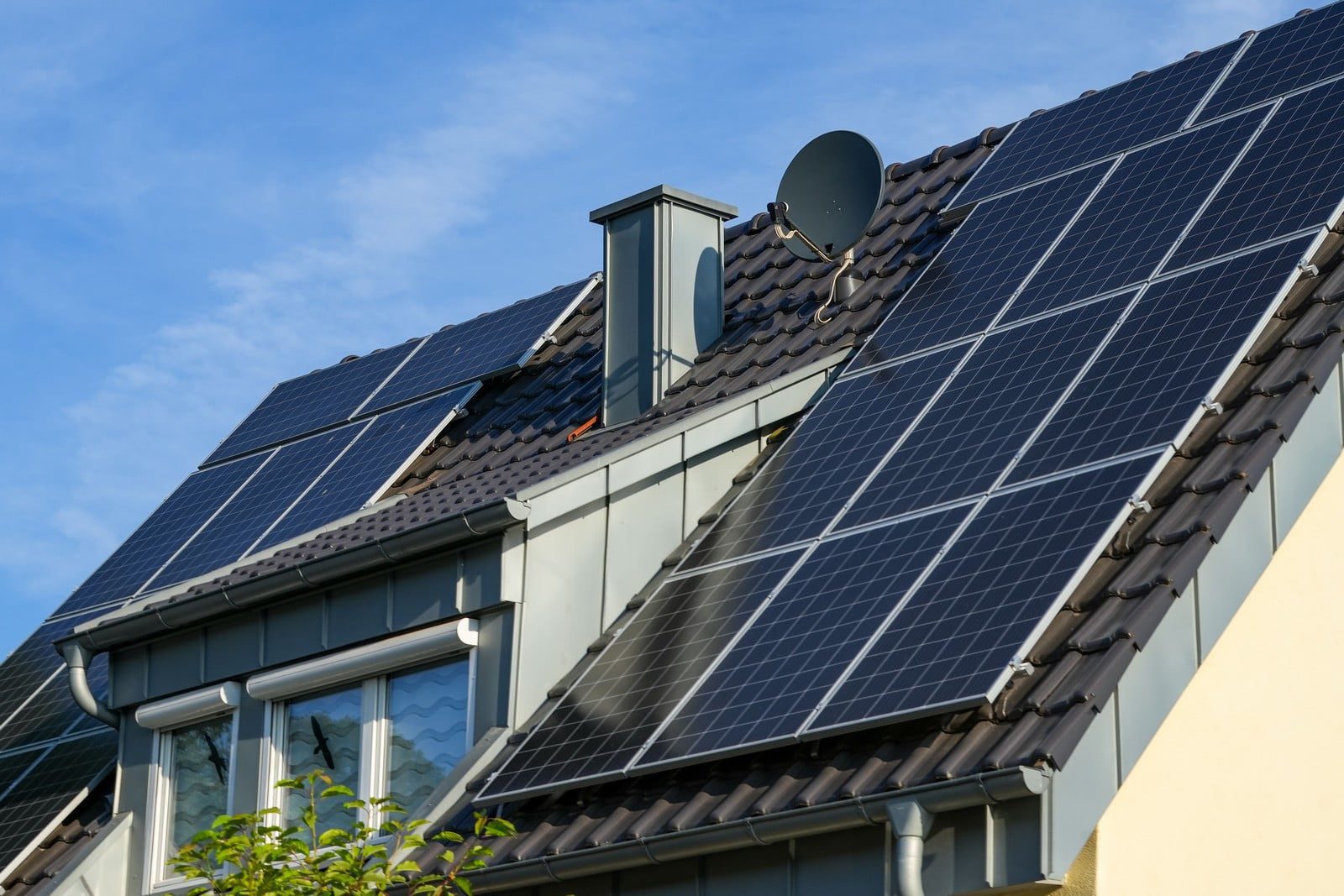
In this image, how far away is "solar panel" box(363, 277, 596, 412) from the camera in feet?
59.9

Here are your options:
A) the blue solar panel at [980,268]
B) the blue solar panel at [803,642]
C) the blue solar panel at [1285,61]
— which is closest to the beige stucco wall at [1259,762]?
Result: the blue solar panel at [803,642]

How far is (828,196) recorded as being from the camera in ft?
53.6

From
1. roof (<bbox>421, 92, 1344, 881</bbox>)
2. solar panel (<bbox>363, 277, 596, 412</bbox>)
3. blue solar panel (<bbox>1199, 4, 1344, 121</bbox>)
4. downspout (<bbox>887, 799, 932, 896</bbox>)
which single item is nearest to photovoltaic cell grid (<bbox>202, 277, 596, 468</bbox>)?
solar panel (<bbox>363, 277, 596, 412</bbox>)

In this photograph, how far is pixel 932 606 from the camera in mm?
10523

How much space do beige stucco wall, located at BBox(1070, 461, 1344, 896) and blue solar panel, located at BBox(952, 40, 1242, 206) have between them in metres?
4.90

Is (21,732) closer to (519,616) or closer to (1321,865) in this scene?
(519,616)

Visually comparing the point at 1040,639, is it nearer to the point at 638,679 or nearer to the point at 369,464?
the point at 638,679

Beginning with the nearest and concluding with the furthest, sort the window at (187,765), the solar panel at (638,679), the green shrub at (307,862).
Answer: the green shrub at (307,862) → the solar panel at (638,679) → the window at (187,765)

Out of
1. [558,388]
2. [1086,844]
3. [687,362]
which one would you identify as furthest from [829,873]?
[558,388]

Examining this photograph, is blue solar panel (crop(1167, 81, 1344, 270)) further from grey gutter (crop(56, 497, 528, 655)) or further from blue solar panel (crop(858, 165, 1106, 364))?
grey gutter (crop(56, 497, 528, 655))

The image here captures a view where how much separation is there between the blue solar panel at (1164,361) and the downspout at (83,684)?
7.12m

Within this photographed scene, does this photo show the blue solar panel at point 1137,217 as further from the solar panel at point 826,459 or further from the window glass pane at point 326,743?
the window glass pane at point 326,743

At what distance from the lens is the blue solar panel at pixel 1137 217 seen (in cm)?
1318

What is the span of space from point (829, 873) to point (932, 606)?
1.53 metres
